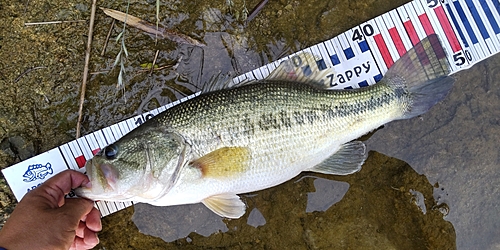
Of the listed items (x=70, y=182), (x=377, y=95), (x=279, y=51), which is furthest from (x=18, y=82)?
(x=377, y=95)

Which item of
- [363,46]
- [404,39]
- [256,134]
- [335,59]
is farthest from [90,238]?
[404,39]

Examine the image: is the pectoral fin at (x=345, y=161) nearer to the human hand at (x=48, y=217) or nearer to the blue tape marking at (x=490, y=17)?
the blue tape marking at (x=490, y=17)

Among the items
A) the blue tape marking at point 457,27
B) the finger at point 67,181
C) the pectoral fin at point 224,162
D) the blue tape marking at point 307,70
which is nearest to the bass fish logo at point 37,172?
the finger at point 67,181

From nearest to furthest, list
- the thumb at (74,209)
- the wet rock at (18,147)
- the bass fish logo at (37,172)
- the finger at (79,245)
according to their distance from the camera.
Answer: the thumb at (74,209)
the finger at (79,245)
the bass fish logo at (37,172)
the wet rock at (18,147)

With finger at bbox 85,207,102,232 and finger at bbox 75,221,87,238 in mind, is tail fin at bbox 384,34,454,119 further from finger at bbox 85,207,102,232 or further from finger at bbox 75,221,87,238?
finger at bbox 75,221,87,238

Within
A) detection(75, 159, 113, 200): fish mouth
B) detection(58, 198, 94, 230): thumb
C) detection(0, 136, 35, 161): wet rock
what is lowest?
detection(58, 198, 94, 230): thumb

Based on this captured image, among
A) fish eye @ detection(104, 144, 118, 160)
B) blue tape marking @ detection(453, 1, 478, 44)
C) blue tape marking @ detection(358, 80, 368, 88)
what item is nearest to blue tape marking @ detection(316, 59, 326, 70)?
blue tape marking @ detection(358, 80, 368, 88)

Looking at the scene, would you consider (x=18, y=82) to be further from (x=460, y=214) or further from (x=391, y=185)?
(x=460, y=214)
